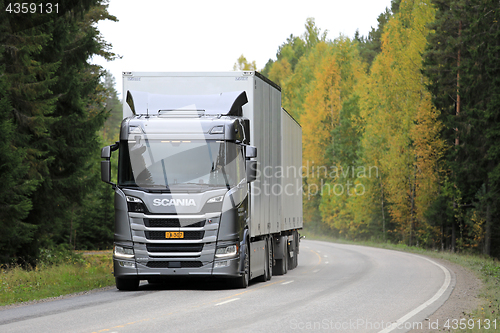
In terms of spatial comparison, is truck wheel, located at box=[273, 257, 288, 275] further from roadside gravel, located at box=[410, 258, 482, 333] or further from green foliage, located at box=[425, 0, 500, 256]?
green foliage, located at box=[425, 0, 500, 256]

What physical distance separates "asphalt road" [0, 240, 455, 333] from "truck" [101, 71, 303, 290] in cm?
77

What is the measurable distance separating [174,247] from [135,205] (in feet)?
4.04

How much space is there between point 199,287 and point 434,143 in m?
28.0

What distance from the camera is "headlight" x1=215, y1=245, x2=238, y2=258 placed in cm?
1423

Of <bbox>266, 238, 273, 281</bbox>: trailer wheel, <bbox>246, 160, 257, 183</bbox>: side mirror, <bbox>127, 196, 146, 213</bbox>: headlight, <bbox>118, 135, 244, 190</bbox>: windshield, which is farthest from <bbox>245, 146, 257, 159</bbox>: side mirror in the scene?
<bbox>266, 238, 273, 281</bbox>: trailer wheel

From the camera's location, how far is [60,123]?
Answer: 24766 millimetres

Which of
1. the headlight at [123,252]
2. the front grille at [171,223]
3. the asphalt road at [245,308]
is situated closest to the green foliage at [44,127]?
the headlight at [123,252]

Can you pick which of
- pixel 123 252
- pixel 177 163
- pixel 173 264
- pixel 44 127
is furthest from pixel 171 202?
pixel 44 127

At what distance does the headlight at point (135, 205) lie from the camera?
1411 centimetres

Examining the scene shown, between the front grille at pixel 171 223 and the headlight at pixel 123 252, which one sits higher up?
the front grille at pixel 171 223

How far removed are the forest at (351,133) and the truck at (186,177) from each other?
5252mm

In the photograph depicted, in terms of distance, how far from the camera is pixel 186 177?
14.4 meters

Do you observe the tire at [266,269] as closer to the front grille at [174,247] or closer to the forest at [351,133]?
the front grille at [174,247]

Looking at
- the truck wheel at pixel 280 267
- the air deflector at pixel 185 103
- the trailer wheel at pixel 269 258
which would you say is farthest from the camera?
the truck wheel at pixel 280 267
